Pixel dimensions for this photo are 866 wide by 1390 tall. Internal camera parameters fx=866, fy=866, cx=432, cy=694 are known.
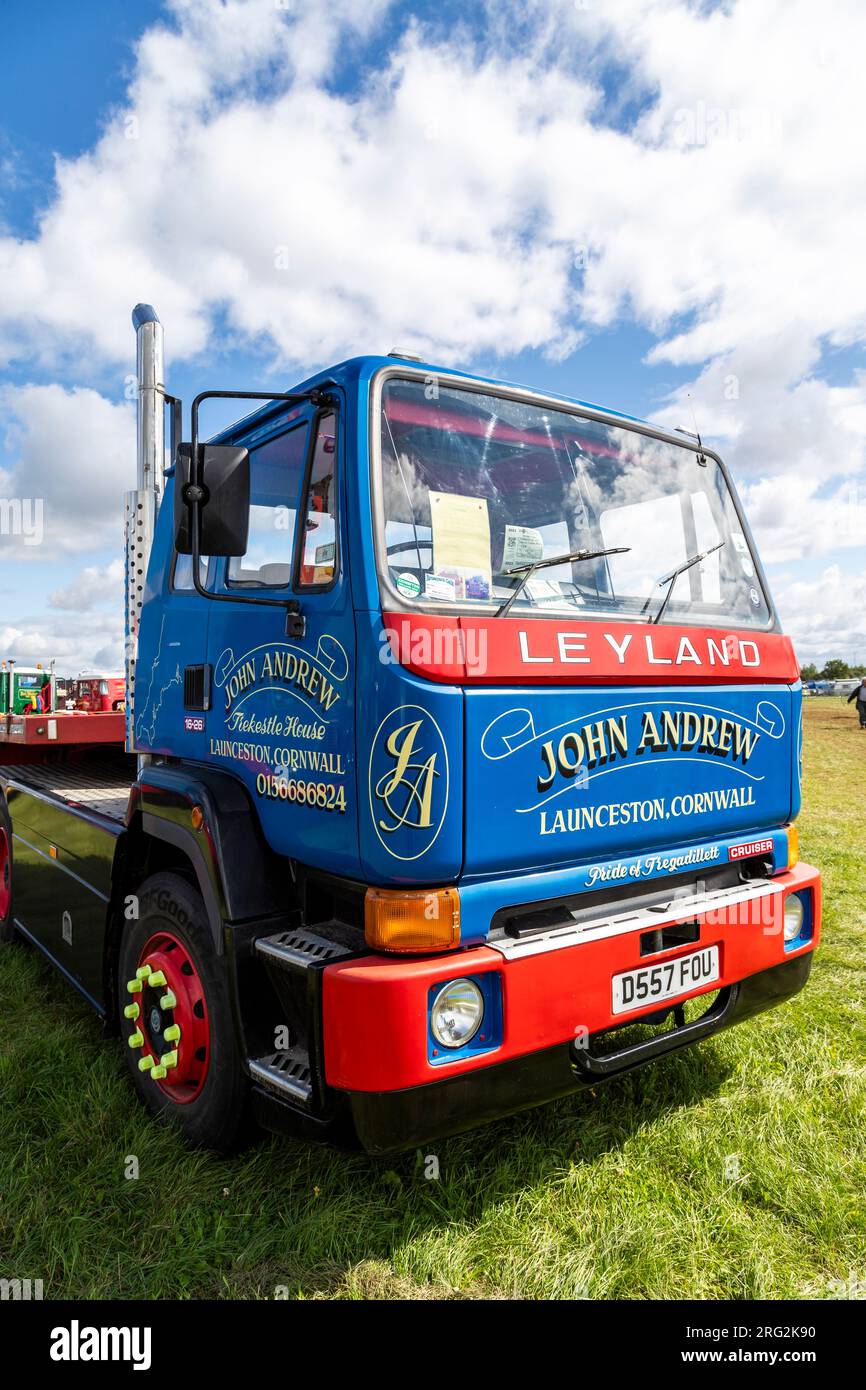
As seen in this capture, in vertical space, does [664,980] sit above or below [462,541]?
below

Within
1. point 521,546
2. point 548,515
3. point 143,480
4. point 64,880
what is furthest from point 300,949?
point 143,480

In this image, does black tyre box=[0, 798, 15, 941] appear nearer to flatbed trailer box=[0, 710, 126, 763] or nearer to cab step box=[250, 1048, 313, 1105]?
flatbed trailer box=[0, 710, 126, 763]

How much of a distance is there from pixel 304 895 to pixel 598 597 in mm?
1332

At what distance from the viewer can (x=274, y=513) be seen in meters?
2.71

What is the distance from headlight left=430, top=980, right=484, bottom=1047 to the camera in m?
2.11

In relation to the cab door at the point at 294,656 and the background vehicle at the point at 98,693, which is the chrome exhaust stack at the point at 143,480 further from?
the background vehicle at the point at 98,693

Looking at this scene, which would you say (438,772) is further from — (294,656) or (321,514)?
(321,514)

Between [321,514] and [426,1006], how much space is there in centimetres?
136

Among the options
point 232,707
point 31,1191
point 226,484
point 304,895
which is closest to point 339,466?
point 226,484

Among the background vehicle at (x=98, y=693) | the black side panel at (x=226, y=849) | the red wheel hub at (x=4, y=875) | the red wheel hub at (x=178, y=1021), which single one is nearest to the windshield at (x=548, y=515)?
the black side panel at (x=226, y=849)

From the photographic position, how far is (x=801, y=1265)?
7.61 feet

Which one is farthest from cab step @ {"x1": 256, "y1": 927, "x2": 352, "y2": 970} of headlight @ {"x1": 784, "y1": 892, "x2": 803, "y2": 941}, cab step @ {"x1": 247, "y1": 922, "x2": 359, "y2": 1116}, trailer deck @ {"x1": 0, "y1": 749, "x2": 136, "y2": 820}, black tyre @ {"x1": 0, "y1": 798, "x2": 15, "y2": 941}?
black tyre @ {"x1": 0, "y1": 798, "x2": 15, "y2": 941}

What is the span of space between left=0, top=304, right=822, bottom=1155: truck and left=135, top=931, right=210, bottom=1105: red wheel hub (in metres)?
0.01
